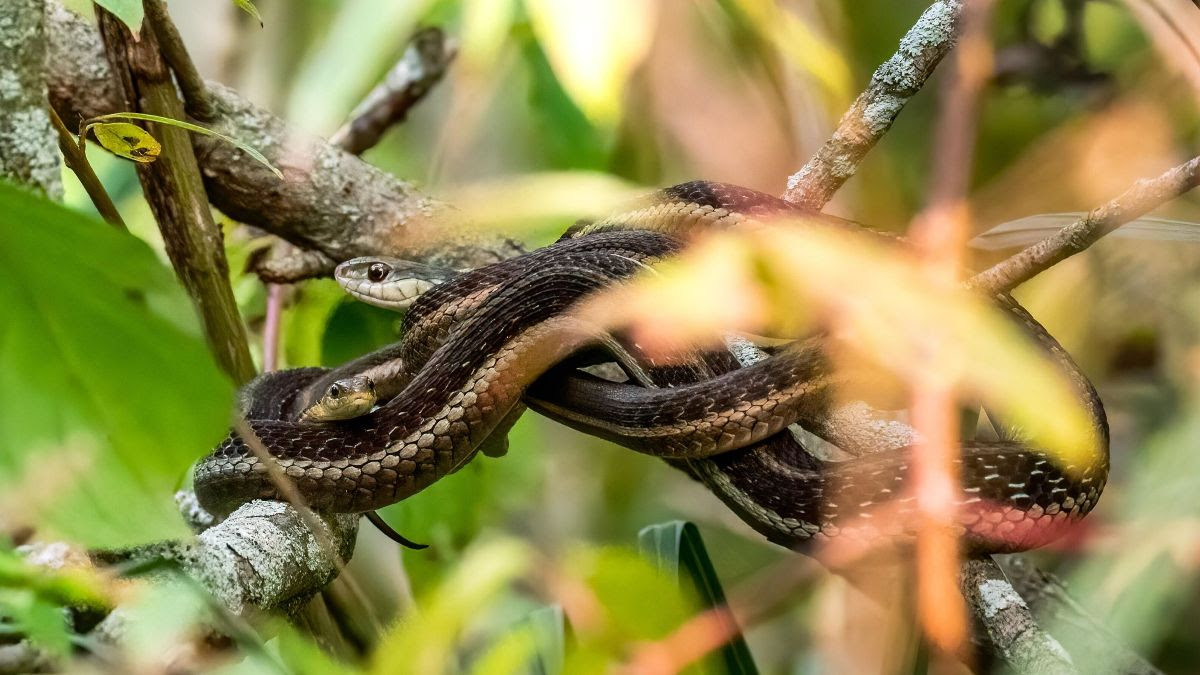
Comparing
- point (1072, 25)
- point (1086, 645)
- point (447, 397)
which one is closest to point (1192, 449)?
point (1086, 645)

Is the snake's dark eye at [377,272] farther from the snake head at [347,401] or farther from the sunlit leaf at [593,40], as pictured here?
the sunlit leaf at [593,40]

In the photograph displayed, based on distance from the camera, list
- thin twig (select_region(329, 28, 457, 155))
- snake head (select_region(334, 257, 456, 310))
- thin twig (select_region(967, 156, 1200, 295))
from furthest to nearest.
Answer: thin twig (select_region(329, 28, 457, 155)) < snake head (select_region(334, 257, 456, 310)) < thin twig (select_region(967, 156, 1200, 295))

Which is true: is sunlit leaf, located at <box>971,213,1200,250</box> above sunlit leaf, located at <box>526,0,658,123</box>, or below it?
below

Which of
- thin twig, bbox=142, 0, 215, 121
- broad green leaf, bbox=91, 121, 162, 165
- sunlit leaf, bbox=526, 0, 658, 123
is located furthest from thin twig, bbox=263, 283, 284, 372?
sunlit leaf, bbox=526, 0, 658, 123

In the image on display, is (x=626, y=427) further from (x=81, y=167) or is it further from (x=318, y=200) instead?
(x=318, y=200)

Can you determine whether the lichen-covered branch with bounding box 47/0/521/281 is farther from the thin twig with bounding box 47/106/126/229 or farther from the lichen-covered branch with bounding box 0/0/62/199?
the lichen-covered branch with bounding box 0/0/62/199

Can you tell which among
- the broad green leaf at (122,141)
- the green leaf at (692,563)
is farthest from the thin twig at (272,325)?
the broad green leaf at (122,141)

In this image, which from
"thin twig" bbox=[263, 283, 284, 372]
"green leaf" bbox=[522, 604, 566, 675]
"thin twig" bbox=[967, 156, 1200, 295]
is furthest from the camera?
Result: "thin twig" bbox=[263, 283, 284, 372]

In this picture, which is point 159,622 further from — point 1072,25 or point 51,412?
point 1072,25

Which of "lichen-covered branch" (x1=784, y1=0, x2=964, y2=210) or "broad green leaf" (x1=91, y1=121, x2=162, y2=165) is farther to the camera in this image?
"lichen-covered branch" (x1=784, y1=0, x2=964, y2=210)
